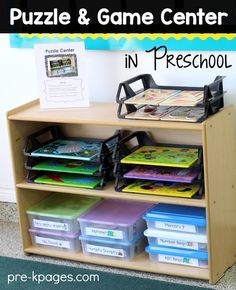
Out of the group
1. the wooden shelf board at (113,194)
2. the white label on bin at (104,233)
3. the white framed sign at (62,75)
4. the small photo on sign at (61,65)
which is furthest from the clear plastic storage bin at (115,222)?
the small photo on sign at (61,65)

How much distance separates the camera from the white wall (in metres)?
2.46

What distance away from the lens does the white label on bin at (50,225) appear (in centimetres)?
259

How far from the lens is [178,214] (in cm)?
240

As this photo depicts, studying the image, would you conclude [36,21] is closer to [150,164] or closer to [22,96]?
[22,96]

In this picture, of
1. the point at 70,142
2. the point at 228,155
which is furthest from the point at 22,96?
the point at 228,155

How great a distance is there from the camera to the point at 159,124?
89.0 inches

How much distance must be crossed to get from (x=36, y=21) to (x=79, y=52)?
0.96 feet

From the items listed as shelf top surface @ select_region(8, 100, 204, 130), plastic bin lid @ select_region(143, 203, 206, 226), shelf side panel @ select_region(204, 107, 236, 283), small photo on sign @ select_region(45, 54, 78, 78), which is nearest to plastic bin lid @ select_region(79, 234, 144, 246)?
plastic bin lid @ select_region(143, 203, 206, 226)

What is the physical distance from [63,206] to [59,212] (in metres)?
0.07

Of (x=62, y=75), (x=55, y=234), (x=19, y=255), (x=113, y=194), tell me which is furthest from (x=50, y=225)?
(x=62, y=75)

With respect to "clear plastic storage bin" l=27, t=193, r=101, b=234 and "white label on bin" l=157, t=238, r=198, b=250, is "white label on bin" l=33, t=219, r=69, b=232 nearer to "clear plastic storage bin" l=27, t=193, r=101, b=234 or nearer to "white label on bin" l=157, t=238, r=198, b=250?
"clear plastic storage bin" l=27, t=193, r=101, b=234

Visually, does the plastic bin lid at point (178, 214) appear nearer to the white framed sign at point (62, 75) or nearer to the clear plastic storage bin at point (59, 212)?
the clear plastic storage bin at point (59, 212)

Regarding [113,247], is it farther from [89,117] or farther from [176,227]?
[89,117]

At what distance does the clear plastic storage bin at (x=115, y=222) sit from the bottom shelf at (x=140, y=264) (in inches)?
3.3
